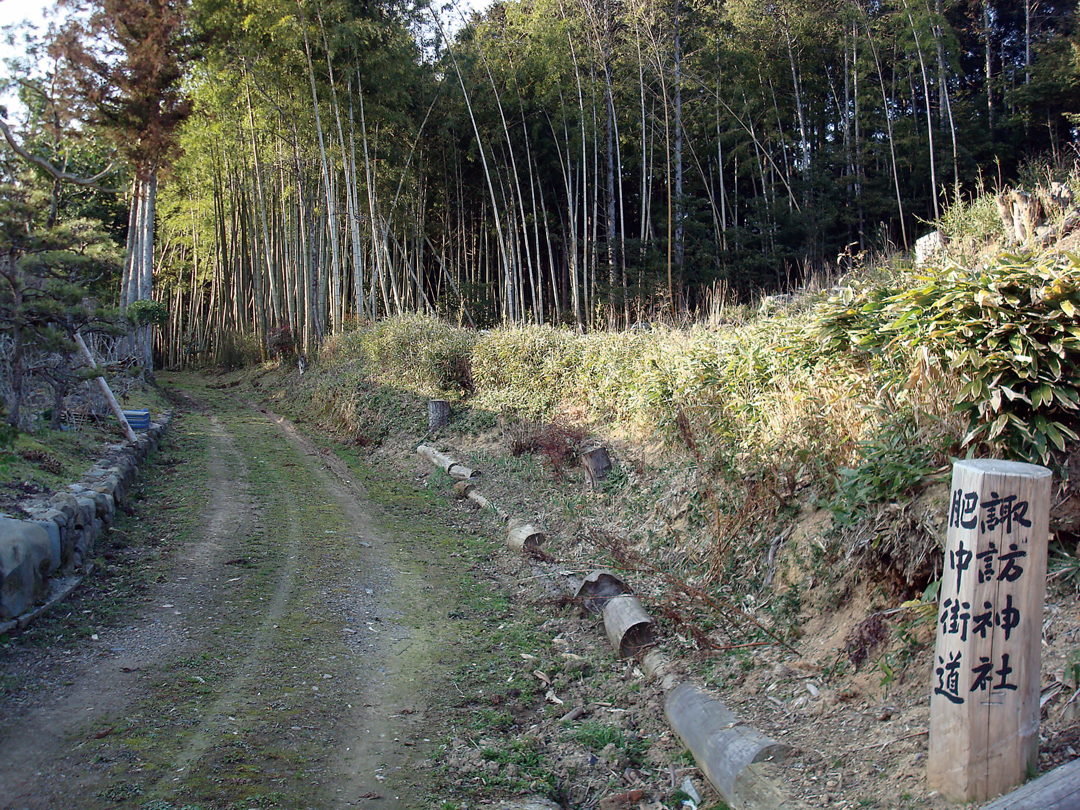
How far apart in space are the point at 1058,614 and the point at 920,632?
0.46m

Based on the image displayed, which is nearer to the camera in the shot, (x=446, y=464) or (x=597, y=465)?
(x=597, y=465)

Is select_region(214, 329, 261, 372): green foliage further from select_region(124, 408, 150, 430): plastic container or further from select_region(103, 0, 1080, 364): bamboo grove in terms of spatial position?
select_region(124, 408, 150, 430): plastic container

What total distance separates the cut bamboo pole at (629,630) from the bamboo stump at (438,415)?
5498 mm

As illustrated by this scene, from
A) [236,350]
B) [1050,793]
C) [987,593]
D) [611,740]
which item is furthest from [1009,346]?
[236,350]

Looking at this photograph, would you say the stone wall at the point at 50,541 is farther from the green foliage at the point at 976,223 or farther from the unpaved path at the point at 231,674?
the green foliage at the point at 976,223

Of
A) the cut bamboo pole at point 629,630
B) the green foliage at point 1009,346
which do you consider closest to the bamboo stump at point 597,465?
the cut bamboo pole at point 629,630

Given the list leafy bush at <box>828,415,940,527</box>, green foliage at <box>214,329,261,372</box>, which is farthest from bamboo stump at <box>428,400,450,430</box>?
green foliage at <box>214,329,261,372</box>

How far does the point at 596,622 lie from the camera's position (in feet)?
13.6

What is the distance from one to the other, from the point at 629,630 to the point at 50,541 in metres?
3.41

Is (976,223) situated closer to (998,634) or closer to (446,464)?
(446,464)

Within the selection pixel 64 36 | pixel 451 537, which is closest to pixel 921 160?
pixel 451 537

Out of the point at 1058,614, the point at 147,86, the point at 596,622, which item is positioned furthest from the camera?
the point at 147,86

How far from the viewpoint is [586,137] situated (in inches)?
610

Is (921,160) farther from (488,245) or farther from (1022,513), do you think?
(1022,513)
